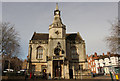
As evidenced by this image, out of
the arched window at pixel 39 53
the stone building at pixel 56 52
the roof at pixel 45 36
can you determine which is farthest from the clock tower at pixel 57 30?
the arched window at pixel 39 53

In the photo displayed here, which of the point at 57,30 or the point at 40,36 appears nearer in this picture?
the point at 57,30

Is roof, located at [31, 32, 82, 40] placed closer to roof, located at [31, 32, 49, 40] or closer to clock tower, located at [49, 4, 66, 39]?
roof, located at [31, 32, 49, 40]

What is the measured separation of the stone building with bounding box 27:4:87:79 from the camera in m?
26.9

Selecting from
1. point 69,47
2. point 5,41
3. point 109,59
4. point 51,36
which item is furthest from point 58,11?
point 109,59

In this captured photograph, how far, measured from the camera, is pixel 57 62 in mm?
27219

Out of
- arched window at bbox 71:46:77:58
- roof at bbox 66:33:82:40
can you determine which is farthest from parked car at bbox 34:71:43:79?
roof at bbox 66:33:82:40

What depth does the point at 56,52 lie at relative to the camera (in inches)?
1113

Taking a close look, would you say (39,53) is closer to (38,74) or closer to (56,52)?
(56,52)

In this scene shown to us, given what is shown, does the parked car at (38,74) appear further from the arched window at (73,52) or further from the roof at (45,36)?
the roof at (45,36)

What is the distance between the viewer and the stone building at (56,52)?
26938 millimetres

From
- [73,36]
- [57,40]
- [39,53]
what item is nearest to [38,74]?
[39,53]

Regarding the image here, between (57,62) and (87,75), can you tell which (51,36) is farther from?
(87,75)

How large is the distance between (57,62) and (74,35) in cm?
1312

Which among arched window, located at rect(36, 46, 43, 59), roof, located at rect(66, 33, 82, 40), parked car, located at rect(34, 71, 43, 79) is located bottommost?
parked car, located at rect(34, 71, 43, 79)
